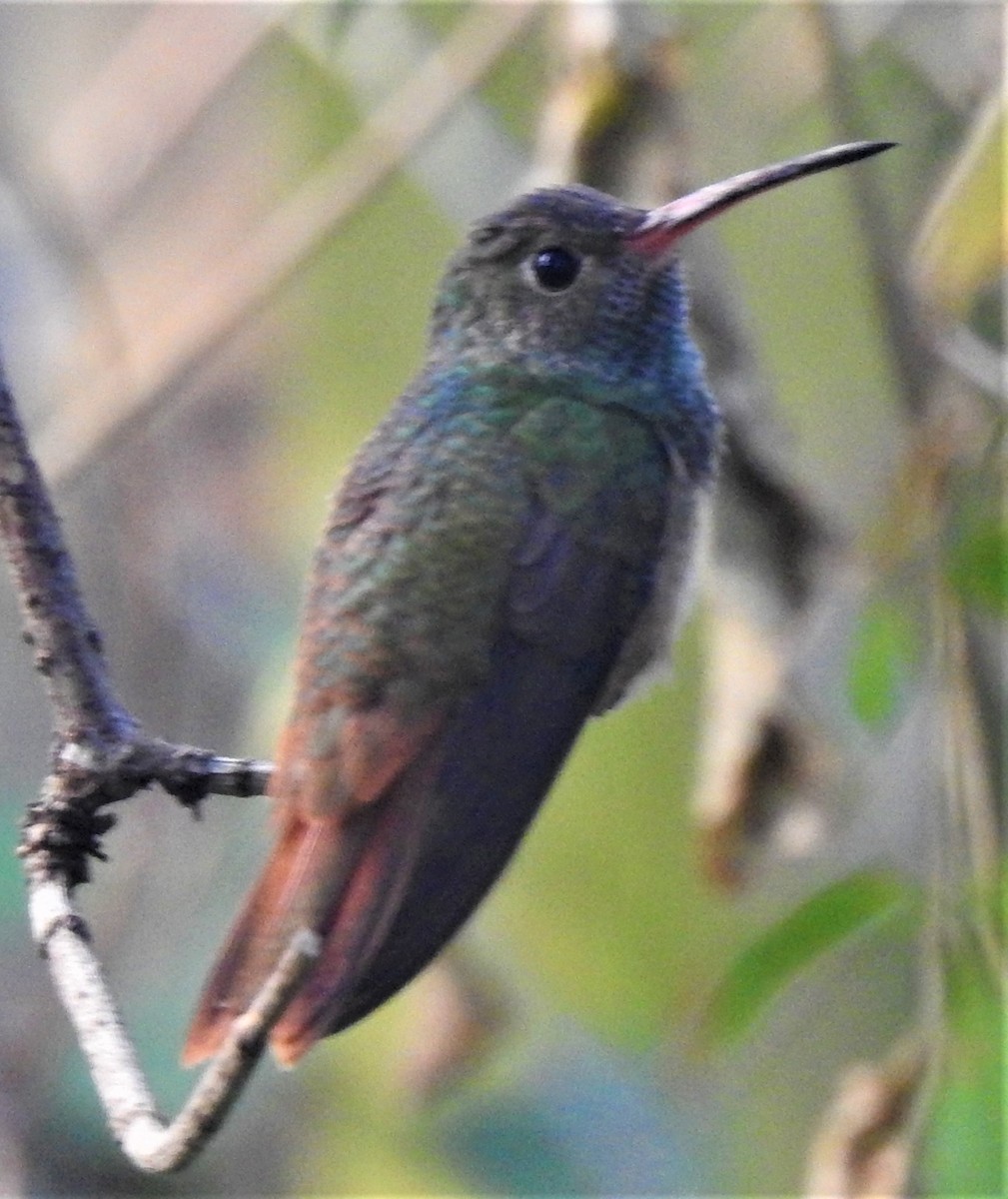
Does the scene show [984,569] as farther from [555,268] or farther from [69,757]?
[69,757]

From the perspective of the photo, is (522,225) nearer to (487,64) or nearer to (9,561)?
(9,561)

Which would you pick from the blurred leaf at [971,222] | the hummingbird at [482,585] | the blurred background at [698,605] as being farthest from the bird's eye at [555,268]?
the blurred leaf at [971,222]

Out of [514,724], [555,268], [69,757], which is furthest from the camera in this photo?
[555,268]

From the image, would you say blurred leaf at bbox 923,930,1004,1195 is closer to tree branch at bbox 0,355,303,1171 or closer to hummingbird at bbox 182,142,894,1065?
hummingbird at bbox 182,142,894,1065

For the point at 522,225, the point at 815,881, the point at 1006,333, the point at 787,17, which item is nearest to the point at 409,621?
the point at 522,225

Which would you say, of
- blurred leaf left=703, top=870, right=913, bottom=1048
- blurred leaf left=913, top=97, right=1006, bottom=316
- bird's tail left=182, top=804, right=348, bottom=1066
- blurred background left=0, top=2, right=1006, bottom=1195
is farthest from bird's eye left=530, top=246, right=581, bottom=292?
blurred leaf left=703, top=870, right=913, bottom=1048

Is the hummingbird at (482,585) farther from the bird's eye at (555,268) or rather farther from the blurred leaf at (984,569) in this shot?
the blurred leaf at (984,569)

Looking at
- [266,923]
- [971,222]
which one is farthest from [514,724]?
[971,222]
